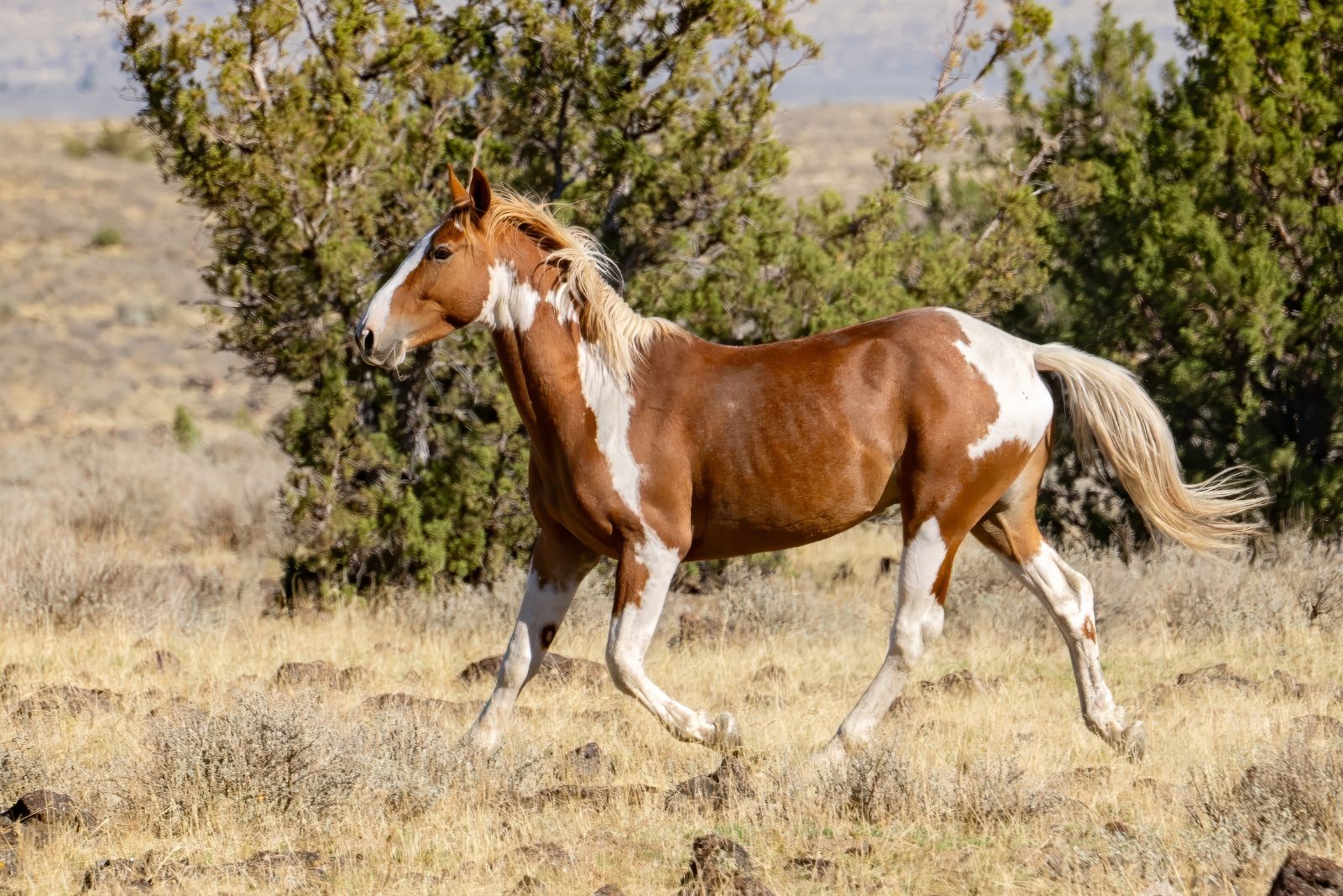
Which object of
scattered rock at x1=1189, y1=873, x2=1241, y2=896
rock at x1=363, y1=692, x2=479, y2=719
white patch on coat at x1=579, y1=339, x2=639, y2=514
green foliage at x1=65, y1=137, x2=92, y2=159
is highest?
white patch on coat at x1=579, y1=339, x2=639, y2=514

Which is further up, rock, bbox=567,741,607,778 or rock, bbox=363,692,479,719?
rock, bbox=567,741,607,778

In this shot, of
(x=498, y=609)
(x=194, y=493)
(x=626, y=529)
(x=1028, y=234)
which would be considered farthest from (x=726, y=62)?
(x=194, y=493)

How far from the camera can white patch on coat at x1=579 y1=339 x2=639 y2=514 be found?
573 centimetres

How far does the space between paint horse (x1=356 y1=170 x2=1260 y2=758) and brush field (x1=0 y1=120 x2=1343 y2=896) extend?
1.60 feet

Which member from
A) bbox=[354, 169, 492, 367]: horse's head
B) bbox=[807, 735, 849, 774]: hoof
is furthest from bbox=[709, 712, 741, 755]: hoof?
bbox=[354, 169, 492, 367]: horse's head

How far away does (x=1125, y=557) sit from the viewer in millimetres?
11000

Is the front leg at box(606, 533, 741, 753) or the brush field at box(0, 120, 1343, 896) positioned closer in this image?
the brush field at box(0, 120, 1343, 896)

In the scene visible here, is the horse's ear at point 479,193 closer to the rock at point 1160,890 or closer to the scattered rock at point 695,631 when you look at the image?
the scattered rock at point 695,631

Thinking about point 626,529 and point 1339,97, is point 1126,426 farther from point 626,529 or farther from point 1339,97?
point 1339,97

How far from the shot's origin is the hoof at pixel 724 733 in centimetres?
561

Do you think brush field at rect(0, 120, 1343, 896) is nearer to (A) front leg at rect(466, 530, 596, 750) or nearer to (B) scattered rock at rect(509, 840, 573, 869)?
(B) scattered rock at rect(509, 840, 573, 869)

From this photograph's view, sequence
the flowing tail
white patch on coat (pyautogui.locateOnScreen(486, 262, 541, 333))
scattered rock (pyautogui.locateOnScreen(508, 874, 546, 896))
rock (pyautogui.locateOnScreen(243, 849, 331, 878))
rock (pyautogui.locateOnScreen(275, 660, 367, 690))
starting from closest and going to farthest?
scattered rock (pyautogui.locateOnScreen(508, 874, 546, 896)) < rock (pyautogui.locateOnScreen(243, 849, 331, 878)) < white patch on coat (pyautogui.locateOnScreen(486, 262, 541, 333)) < the flowing tail < rock (pyautogui.locateOnScreen(275, 660, 367, 690))

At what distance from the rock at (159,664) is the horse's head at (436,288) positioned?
104 inches

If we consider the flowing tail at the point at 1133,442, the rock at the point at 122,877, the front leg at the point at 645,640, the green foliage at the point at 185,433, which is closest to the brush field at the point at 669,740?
the rock at the point at 122,877
